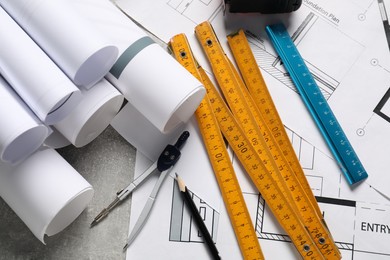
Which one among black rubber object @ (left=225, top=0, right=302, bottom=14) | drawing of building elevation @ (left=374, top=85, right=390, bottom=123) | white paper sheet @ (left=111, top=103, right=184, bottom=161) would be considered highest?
black rubber object @ (left=225, top=0, right=302, bottom=14)

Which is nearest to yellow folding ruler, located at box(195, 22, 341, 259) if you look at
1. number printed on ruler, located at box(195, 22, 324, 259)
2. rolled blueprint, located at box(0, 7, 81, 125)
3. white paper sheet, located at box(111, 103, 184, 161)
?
number printed on ruler, located at box(195, 22, 324, 259)

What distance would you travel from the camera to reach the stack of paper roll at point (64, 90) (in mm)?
685

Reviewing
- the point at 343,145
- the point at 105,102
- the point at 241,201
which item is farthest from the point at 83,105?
the point at 343,145

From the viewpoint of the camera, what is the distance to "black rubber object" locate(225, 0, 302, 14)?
823 millimetres

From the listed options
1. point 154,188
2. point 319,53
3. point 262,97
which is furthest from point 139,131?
point 319,53

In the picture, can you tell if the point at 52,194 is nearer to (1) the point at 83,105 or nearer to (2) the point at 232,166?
(1) the point at 83,105

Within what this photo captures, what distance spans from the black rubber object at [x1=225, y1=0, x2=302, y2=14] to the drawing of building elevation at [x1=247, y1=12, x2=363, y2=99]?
4 cm

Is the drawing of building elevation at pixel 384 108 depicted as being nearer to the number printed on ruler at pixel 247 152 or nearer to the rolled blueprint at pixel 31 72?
the number printed on ruler at pixel 247 152

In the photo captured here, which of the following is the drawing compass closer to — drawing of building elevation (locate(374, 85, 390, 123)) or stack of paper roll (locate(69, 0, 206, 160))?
stack of paper roll (locate(69, 0, 206, 160))

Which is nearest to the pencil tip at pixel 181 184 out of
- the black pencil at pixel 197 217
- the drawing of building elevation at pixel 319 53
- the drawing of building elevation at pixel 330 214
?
the black pencil at pixel 197 217

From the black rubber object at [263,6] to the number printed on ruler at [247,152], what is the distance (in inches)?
2.0

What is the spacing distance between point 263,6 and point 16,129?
41 cm

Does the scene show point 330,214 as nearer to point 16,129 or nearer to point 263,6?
point 263,6

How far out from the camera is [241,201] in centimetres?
80
